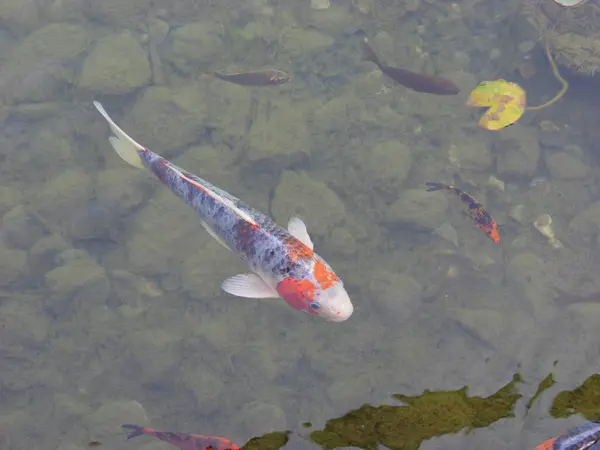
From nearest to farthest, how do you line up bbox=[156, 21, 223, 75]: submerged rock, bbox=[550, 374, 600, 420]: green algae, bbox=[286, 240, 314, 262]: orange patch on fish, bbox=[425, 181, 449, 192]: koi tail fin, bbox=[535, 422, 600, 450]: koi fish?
1. bbox=[535, 422, 600, 450]: koi fish
2. bbox=[286, 240, 314, 262]: orange patch on fish
3. bbox=[550, 374, 600, 420]: green algae
4. bbox=[425, 181, 449, 192]: koi tail fin
5. bbox=[156, 21, 223, 75]: submerged rock

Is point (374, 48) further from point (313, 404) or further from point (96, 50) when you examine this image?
point (313, 404)

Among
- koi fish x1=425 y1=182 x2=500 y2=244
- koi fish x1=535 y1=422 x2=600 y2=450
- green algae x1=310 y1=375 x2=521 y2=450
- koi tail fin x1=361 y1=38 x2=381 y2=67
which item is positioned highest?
koi tail fin x1=361 y1=38 x2=381 y2=67

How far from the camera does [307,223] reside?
15.7 ft

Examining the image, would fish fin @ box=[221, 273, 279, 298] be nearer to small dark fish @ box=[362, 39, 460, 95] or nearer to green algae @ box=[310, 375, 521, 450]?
green algae @ box=[310, 375, 521, 450]

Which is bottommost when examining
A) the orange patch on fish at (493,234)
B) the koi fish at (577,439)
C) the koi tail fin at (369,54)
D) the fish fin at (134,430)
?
the fish fin at (134,430)

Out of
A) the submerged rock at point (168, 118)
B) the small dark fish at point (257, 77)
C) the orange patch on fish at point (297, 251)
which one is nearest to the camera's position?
the orange patch on fish at point (297, 251)

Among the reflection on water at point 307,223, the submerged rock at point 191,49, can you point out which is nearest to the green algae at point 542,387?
the reflection on water at point 307,223

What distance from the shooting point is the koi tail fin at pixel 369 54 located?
220 inches

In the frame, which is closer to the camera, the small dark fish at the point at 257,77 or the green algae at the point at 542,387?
the green algae at the point at 542,387

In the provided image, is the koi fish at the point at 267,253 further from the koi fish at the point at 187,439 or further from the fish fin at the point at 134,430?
the fish fin at the point at 134,430

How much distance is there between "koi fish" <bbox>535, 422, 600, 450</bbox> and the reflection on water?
12 cm

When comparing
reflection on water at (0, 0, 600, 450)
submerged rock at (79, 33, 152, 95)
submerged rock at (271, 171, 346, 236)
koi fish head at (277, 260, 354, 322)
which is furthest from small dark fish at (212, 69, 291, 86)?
koi fish head at (277, 260, 354, 322)

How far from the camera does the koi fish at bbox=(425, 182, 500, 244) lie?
16.0ft

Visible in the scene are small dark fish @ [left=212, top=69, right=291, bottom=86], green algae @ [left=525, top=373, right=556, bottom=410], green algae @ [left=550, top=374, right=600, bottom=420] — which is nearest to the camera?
green algae @ [left=550, top=374, right=600, bottom=420]
